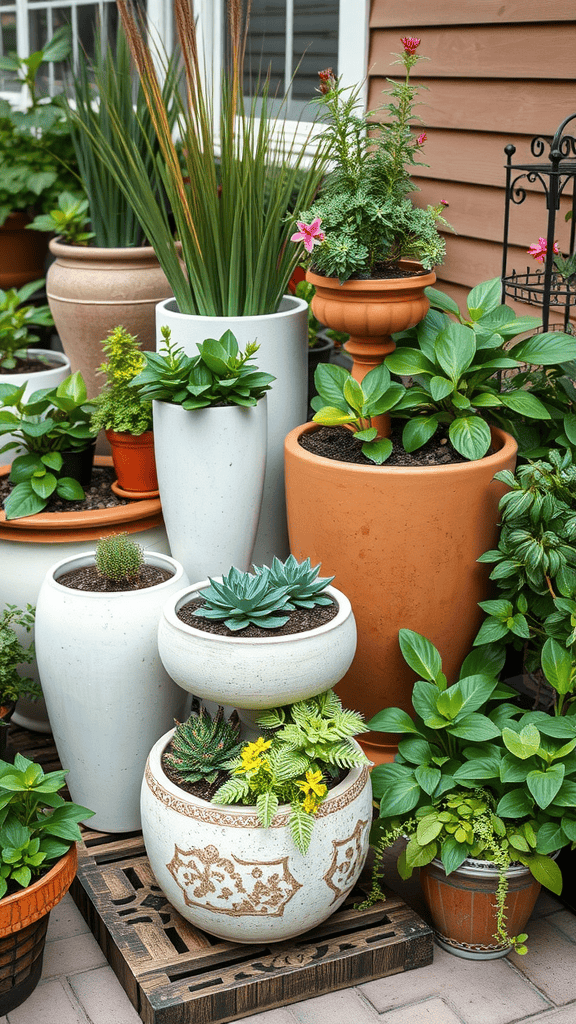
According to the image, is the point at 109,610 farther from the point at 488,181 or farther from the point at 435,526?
the point at 488,181

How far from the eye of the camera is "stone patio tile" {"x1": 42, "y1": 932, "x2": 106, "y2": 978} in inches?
72.4

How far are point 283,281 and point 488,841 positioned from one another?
1.35m

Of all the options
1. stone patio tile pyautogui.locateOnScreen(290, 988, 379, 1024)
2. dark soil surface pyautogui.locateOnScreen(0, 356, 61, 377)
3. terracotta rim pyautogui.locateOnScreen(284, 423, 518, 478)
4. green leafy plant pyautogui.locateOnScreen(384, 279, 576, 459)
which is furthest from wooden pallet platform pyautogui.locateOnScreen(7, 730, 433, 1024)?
dark soil surface pyautogui.locateOnScreen(0, 356, 61, 377)

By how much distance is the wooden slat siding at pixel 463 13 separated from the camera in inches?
92.9

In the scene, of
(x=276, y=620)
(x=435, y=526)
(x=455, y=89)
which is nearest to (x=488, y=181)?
(x=455, y=89)

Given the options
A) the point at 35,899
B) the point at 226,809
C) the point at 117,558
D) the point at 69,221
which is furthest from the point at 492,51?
the point at 35,899

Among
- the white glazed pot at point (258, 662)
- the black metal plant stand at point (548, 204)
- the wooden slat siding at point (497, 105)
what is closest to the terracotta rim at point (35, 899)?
the white glazed pot at point (258, 662)

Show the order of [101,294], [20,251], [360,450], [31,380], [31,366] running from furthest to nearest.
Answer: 1. [20,251]
2. [31,366]
3. [101,294]
4. [31,380]
5. [360,450]

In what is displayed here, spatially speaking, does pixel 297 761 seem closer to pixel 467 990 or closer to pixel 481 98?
pixel 467 990

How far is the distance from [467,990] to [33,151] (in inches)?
144

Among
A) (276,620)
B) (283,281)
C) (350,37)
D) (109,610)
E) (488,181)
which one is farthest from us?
(350,37)

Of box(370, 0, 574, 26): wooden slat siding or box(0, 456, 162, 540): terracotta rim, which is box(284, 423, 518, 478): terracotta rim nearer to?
box(0, 456, 162, 540): terracotta rim

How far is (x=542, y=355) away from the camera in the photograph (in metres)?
2.08

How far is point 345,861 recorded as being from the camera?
174cm
